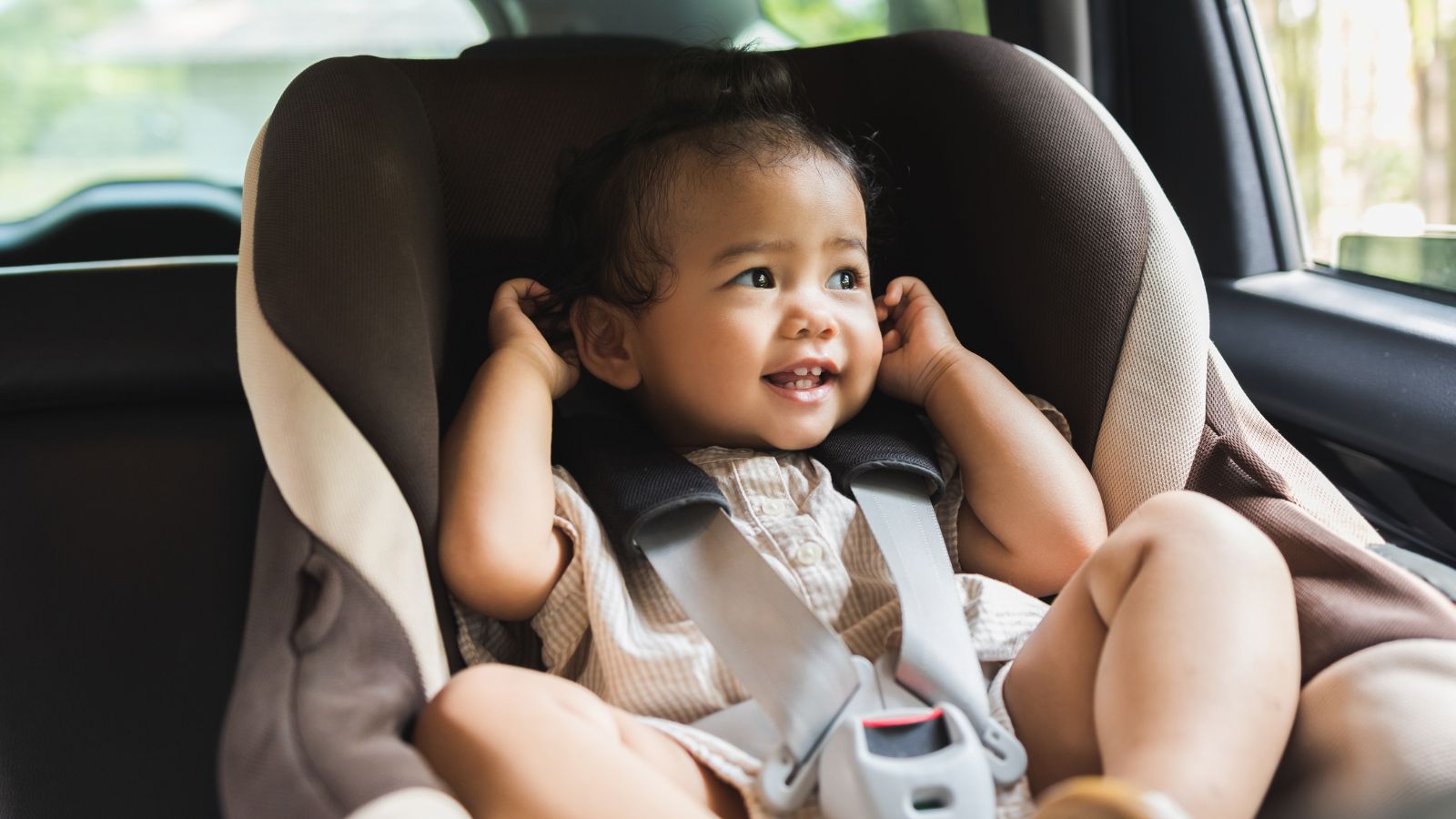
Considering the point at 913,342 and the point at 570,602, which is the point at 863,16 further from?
the point at 570,602

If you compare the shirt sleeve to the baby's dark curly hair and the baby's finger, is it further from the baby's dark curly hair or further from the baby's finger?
the baby's finger

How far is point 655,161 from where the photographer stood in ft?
3.80

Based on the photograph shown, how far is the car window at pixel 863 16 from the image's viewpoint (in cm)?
188

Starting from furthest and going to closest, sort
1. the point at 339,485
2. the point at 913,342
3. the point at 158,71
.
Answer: the point at 158,71 < the point at 913,342 < the point at 339,485

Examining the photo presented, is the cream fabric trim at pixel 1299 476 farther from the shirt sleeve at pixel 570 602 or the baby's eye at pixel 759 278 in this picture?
the shirt sleeve at pixel 570 602

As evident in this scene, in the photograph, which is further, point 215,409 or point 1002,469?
point 215,409

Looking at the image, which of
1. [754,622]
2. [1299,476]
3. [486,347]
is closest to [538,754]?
[754,622]

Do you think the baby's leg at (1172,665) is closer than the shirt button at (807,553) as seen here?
Yes

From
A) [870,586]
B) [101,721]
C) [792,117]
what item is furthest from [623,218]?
[101,721]

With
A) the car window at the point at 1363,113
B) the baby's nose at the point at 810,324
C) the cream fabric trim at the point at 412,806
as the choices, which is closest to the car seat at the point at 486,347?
the cream fabric trim at the point at 412,806

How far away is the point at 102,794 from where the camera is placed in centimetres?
130

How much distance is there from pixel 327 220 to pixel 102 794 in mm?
742

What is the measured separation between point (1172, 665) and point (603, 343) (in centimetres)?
64

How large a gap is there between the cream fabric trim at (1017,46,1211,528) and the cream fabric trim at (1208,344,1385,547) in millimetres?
42
